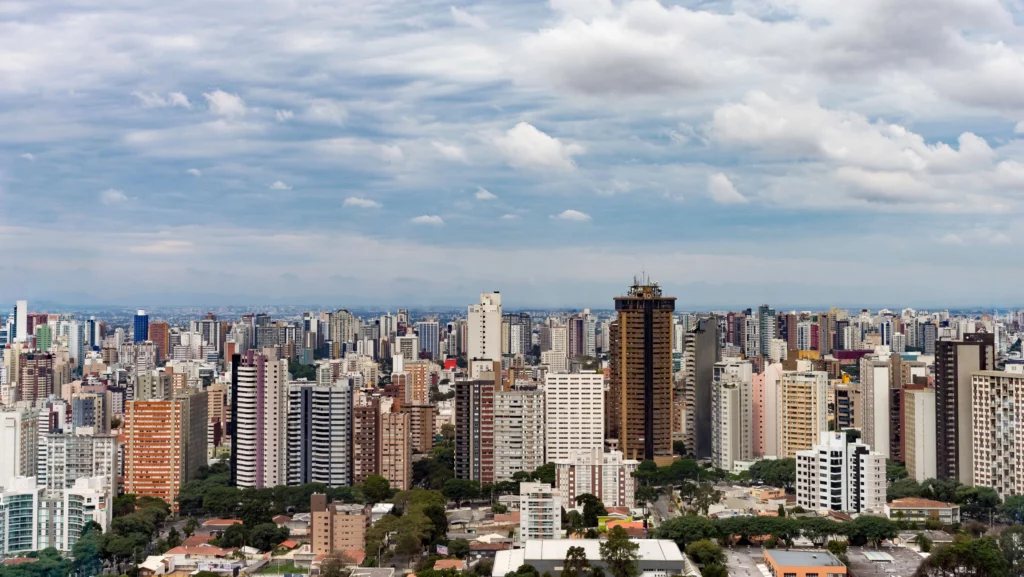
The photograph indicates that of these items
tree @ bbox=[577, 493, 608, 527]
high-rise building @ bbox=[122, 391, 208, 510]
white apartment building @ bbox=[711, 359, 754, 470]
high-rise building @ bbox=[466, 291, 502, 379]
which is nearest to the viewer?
tree @ bbox=[577, 493, 608, 527]

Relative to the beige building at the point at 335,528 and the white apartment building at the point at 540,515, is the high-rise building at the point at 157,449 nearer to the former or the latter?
the beige building at the point at 335,528

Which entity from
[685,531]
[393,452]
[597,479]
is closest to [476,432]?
[393,452]

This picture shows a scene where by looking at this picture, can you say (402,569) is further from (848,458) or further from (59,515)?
(848,458)

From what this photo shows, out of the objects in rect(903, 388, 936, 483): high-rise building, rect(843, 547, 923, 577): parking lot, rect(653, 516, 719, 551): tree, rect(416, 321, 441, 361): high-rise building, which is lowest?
rect(843, 547, 923, 577): parking lot

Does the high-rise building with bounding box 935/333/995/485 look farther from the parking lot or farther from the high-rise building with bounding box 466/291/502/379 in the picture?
the high-rise building with bounding box 466/291/502/379

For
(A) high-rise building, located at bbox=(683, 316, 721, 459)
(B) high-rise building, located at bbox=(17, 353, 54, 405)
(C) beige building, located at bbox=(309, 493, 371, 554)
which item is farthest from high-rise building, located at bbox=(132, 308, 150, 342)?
(C) beige building, located at bbox=(309, 493, 371, 554)

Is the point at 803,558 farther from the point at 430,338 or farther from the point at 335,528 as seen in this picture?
the point at 430,338
